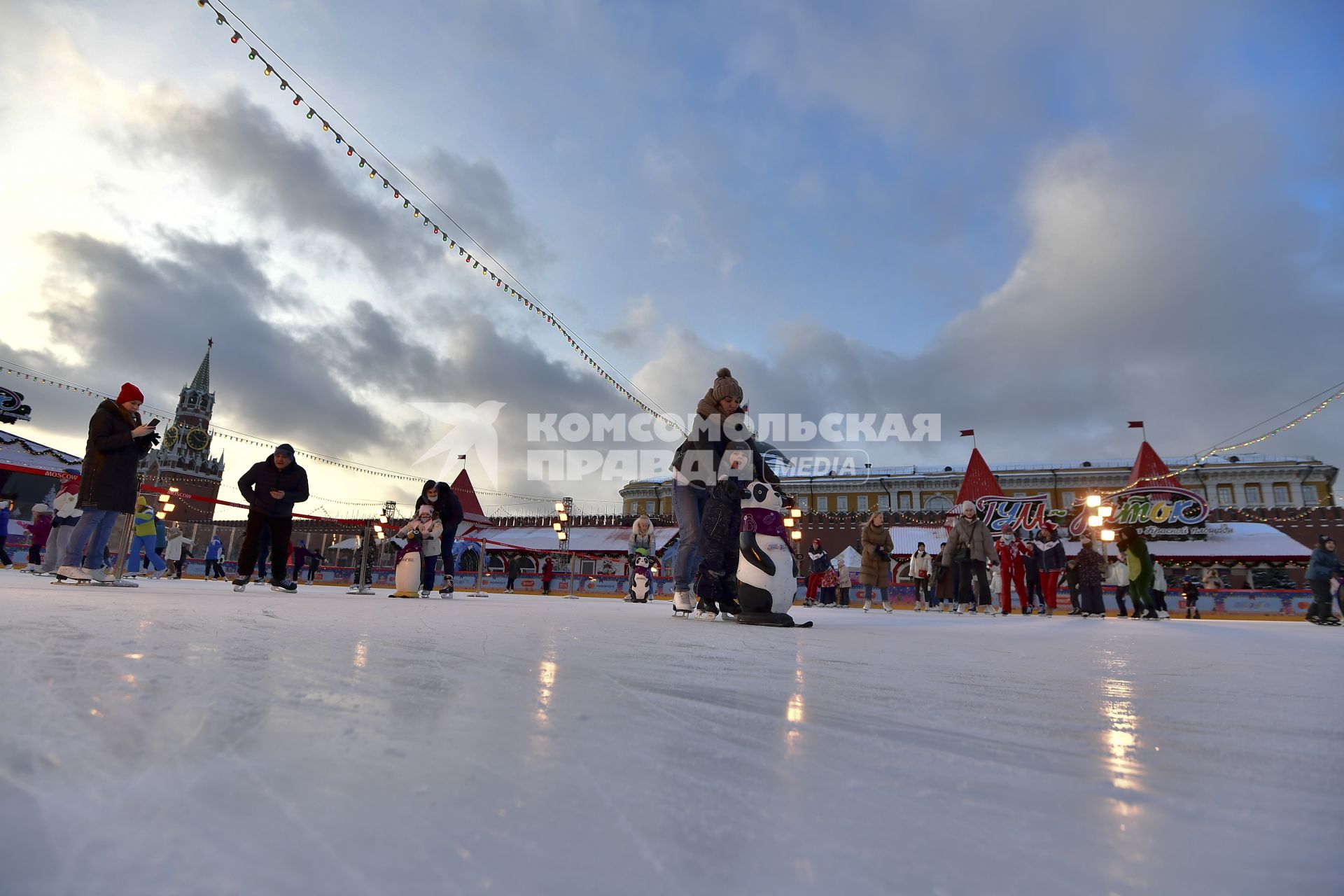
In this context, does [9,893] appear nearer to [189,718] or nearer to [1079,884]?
[189,718]

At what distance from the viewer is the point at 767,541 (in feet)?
12.4

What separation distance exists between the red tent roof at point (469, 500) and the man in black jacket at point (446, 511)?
2349 cm

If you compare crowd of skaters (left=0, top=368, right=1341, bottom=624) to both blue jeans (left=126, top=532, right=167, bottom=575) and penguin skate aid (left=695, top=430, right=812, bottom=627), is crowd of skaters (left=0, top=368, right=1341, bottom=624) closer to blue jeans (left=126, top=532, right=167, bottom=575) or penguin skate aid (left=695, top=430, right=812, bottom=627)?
blue jeans (left=126, top=532, right=167, bottom=575)

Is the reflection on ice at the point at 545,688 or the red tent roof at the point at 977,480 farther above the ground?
the red tent roof at the point at 977,480

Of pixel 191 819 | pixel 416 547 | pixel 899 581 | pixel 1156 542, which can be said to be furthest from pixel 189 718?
pixel 1156 542

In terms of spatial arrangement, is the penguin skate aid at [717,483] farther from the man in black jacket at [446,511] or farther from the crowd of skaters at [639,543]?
the man in black jacket at [446,511]

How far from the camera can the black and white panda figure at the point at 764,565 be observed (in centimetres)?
367

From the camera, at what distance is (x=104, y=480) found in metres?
4.96

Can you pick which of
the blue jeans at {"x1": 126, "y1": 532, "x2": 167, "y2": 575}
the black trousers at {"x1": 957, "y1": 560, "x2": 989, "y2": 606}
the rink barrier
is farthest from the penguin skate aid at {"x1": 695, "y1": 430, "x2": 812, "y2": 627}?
the blue jeans at {"x1": 126, "y1": 532, "x2": 167, "y2": 575}

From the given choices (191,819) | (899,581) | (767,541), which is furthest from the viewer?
(899,581)

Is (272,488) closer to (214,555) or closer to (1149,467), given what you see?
(214,555)

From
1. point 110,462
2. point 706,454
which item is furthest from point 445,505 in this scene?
point 706,454

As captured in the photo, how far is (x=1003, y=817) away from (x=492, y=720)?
618mm

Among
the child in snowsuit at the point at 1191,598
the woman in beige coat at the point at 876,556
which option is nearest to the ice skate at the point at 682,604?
the woman in beige coat at the point at 876,556
